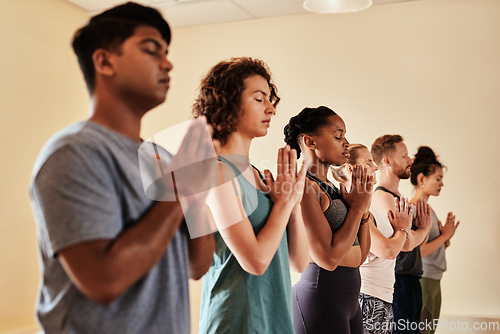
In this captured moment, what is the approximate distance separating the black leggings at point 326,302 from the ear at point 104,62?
124 centimetres

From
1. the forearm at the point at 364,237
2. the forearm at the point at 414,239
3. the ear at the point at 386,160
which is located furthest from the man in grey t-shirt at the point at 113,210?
the ear at the point at 386,160

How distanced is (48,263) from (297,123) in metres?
1.49

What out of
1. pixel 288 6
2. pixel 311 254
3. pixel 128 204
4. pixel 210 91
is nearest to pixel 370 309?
pixel 311 254

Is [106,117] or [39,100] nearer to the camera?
[106,117]

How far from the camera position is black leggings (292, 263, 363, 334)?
73.7 inches

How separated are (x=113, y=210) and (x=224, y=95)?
0.82 m

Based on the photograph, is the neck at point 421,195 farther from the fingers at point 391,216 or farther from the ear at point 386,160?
the fingers at point 391,216

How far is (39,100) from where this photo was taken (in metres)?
3.56

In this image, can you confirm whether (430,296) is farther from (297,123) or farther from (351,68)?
(297,123)

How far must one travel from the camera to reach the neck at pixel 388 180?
315cm

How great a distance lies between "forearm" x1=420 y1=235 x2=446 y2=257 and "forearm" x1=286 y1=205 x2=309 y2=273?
1927 mm

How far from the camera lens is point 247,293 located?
4.69ft

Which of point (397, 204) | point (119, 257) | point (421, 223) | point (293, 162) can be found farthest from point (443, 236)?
point (119, 257)

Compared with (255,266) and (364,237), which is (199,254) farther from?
(364,237)
